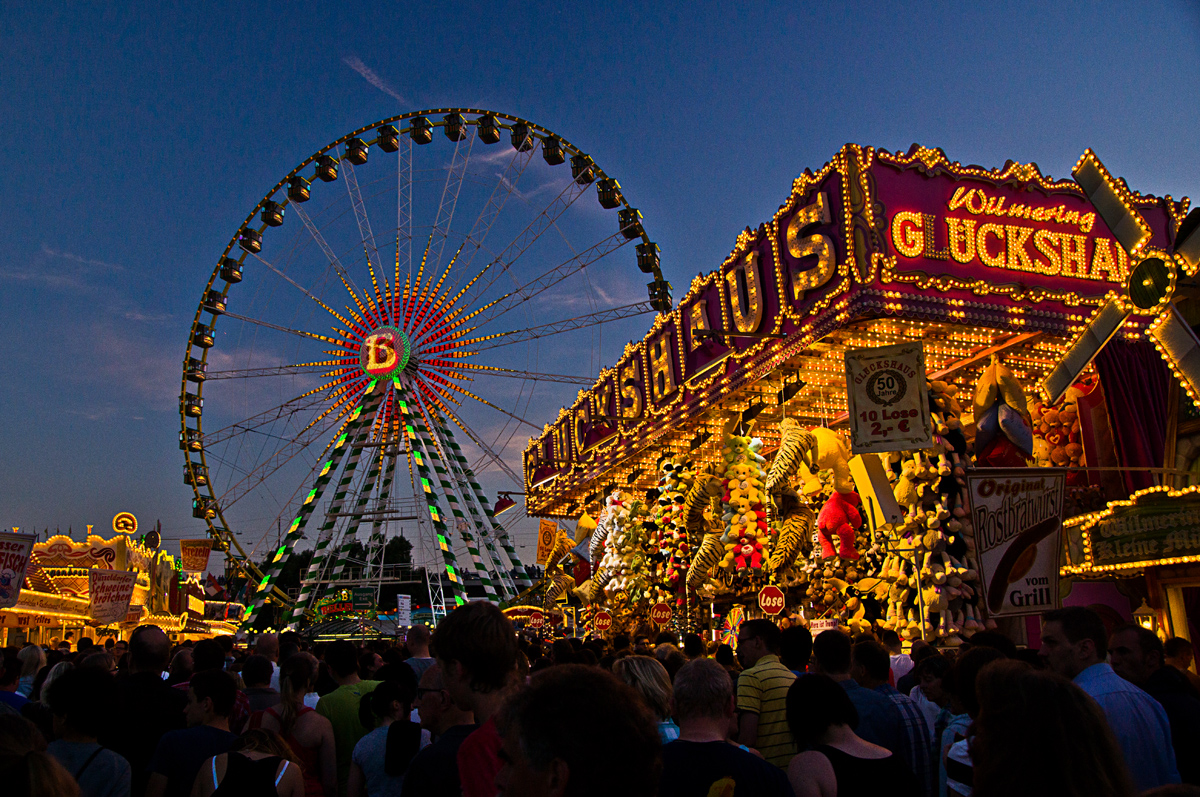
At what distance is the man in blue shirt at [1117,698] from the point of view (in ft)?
10.6

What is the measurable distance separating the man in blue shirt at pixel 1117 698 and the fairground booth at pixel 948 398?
319cm

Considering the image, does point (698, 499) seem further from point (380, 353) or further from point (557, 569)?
point (380, 353)

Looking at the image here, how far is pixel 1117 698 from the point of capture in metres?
3.30

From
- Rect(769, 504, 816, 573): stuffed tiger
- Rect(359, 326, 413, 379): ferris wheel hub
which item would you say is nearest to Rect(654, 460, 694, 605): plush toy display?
Rect(769, 504, 816, 573): stuffed tiger

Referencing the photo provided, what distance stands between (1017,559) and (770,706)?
10.9 feet

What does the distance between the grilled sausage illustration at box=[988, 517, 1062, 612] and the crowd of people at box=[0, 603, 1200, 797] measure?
3.50ft

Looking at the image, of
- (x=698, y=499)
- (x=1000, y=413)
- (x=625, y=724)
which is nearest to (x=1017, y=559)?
(x=1000, y=413)

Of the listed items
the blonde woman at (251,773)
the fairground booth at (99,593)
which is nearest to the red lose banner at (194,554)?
the fairground booth at (99,593)

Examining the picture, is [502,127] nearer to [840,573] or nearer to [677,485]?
[677,485]

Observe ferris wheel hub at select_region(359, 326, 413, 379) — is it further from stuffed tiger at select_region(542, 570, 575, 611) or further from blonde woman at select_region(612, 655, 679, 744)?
blonde woman at select_region(612, 655, 679, 744)

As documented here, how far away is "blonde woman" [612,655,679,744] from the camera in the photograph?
3.70 m

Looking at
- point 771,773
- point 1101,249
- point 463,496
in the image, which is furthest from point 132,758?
point 463,496

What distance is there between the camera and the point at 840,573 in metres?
11.7

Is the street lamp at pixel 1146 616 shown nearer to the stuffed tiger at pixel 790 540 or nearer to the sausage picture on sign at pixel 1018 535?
the stuffed tiger at pixel 790 540
